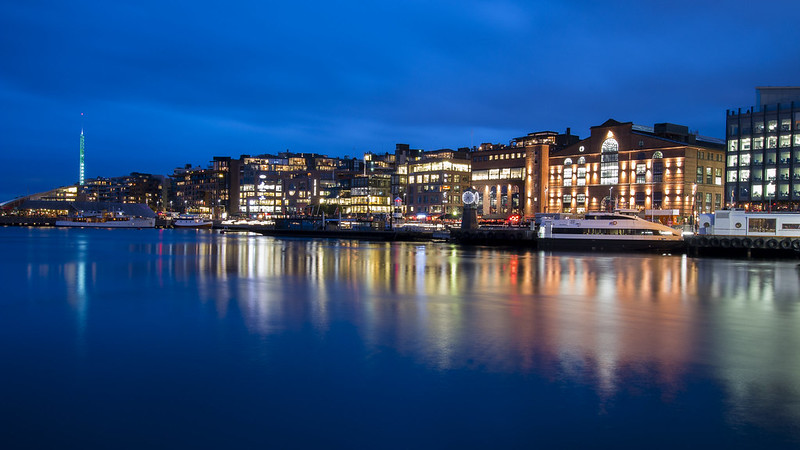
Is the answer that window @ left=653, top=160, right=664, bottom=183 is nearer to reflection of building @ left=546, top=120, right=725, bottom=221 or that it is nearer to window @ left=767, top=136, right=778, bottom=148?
reflection of building @ left=546, top=120, right=725, bottom=221

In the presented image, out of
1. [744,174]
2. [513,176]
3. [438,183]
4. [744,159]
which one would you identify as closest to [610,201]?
[744,174]

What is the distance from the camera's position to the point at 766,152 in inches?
3573

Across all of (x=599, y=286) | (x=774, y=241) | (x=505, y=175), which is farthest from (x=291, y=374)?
(x=505, y=175)

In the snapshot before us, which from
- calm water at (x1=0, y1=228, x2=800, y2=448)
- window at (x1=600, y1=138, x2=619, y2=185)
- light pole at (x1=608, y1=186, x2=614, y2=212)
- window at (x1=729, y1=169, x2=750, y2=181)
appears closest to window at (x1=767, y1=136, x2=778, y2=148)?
window at (x1=729, y1=169, x2=750, y2=181)

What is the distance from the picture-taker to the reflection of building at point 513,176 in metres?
127

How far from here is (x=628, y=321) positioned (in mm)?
22969

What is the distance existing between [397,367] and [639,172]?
103 m

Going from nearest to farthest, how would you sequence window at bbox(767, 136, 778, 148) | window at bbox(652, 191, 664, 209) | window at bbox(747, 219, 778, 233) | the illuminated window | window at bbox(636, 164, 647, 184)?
window at bbox(747, 219, 778, 233)
window at bbox(767, 136, 778, 148)
the illuminated window
window at bbox(652, 191, 664, 209)
window at bbox(636, 164, 647, 184)

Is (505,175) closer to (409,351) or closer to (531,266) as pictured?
(531,266)

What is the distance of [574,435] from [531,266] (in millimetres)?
38568

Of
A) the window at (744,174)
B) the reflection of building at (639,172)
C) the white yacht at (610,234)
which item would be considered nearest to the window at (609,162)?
the reflection of building at (639,172)

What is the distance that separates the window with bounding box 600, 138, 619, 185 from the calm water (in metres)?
83.2

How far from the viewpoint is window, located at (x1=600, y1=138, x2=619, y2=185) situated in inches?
4464

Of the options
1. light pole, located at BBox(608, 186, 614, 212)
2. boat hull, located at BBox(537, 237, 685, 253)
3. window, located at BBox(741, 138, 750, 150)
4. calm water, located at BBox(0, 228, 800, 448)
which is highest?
window, located at BBox(741, 138, 750, 150)
